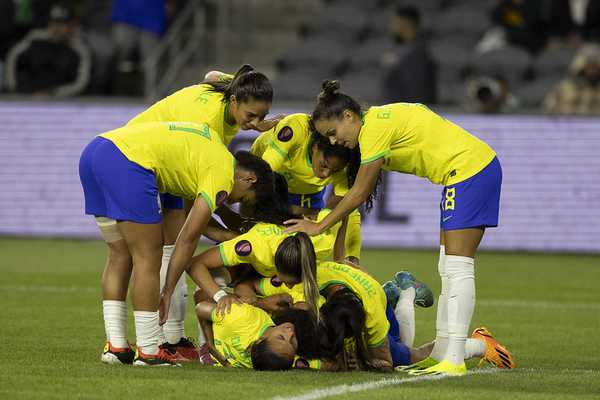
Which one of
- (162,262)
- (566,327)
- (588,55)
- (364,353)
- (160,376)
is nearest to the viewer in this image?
(160,376)

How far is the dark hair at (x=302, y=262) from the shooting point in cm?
824

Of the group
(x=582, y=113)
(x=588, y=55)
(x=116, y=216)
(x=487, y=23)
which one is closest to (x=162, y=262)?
(x=116, y=216)

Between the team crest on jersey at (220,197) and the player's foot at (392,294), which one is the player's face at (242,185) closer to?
the team crest on jersey at (220,197)

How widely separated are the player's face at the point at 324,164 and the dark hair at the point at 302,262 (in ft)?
2.99

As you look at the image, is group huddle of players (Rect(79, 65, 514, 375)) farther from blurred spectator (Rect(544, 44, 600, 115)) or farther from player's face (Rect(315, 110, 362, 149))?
blurred spectator (Rect(544, 44, 600, 115))

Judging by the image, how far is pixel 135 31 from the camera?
2109 centimetres

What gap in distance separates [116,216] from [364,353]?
176cm

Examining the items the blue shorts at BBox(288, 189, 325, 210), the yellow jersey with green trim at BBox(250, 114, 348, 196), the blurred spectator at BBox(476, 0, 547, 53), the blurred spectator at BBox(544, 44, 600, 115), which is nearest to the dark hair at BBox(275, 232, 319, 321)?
the yellow jersey with green trim at BBox(250, 114, 348, 196)

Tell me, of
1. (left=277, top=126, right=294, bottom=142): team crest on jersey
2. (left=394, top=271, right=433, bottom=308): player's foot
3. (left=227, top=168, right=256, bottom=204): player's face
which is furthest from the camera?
(left=277, top=126, right=294, bottom=142): team crest on jersey

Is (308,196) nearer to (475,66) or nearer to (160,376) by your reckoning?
(160,376)

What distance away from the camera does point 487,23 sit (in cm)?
2208

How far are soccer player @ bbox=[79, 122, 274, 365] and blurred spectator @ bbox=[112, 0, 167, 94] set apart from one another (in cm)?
1164

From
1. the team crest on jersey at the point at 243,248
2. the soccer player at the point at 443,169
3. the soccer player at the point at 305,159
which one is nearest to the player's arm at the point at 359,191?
the soccer player at the point at 443,169

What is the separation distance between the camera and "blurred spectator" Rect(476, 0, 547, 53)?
21.2m
